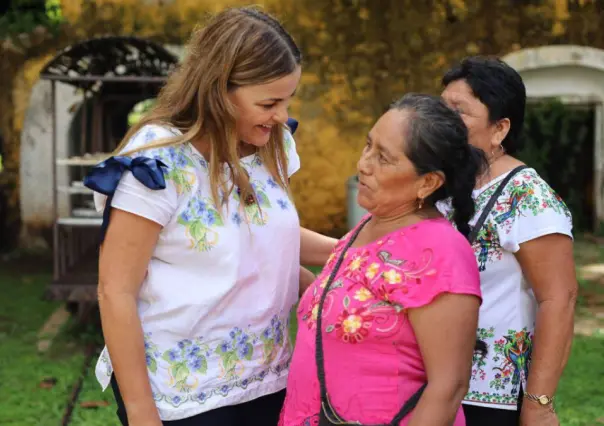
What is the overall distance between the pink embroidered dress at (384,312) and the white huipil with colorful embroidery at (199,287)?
0.20m

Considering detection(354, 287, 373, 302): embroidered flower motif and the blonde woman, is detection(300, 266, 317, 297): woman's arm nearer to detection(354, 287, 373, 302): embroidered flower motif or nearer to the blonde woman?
the blonde woman

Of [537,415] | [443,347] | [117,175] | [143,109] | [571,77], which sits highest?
[117,175]

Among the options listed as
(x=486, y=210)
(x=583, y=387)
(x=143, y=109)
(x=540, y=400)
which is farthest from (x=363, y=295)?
(x=143, y=109)

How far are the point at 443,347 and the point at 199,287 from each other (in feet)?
1.84

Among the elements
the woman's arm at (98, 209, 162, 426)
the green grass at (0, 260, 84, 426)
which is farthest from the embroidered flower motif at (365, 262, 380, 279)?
the green grass at (0, 260, 84, 426)

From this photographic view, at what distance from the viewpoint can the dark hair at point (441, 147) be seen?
197 cm

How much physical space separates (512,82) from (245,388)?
107 centimetres

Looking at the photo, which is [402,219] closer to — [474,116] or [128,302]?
[474,116]

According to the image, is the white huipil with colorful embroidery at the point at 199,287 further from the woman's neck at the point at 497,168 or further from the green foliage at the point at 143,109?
the woman's neck at the point at 497,168

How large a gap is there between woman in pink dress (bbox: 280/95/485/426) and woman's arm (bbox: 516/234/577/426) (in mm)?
316

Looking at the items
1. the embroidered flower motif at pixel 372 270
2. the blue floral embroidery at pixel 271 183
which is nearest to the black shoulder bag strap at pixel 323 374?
the embroidered flower motif at pixel 372 270

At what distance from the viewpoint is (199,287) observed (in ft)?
6.72

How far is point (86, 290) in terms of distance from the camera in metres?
6.36

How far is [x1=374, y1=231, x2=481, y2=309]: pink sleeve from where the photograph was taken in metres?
1.86
